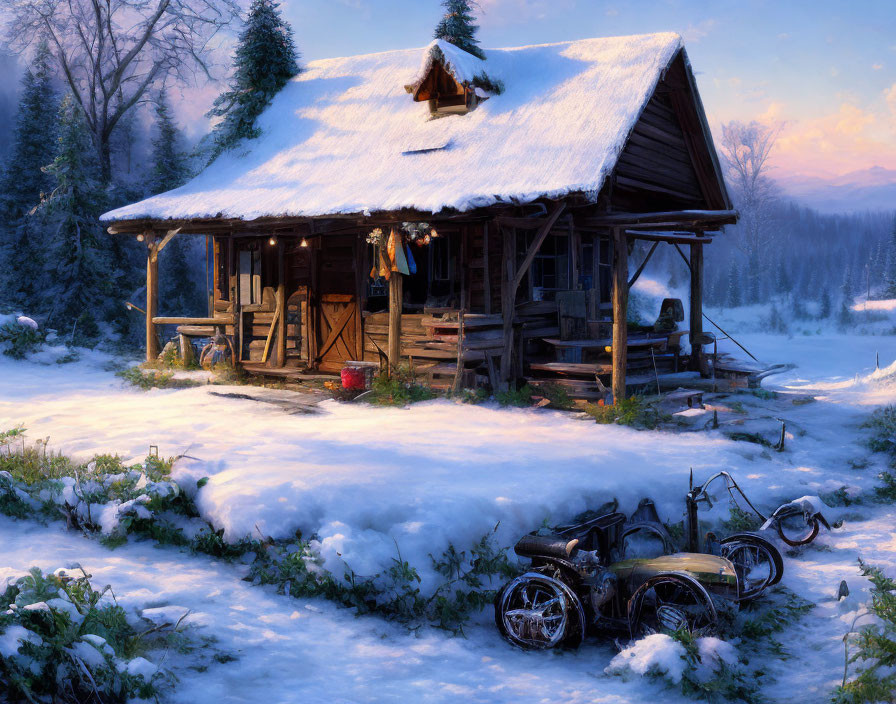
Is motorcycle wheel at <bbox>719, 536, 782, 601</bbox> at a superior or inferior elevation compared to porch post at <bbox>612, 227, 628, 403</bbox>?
inferior

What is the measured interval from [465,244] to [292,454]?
6979mm

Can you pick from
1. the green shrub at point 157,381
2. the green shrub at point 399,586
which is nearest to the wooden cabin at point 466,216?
the green shrub at point 157,381

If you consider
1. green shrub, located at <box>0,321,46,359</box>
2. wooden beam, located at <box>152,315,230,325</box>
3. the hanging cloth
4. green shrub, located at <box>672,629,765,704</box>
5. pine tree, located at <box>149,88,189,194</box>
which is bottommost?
green shrub, located at <box>672,629,765,704</box>

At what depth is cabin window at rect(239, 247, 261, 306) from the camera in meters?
17.2

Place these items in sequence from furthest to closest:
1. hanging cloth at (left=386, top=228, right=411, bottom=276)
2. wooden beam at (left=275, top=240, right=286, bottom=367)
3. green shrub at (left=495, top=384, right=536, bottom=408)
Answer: wooden beam at (left=275, top=240, right=286, bottom=367) < hanging cloth at (left=386, top=228, right=411, bottom=276) < green shrub at (left=495, top=384, right=536, bottom=408)

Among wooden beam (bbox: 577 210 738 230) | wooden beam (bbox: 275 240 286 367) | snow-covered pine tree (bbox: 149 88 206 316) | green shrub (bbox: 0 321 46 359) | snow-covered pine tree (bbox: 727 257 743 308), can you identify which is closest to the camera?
wooden beam (bbox: 577 210 738 230)

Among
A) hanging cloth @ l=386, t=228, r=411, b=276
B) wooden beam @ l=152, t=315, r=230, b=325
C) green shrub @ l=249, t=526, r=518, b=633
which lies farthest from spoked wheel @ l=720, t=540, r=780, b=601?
wooden beam @ l=152, t=315, r=230, b=325

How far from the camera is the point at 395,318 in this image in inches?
548

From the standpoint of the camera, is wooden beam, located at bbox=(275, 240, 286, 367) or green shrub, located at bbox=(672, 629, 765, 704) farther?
wooden beam, located at bbox=(275, 240, 286, 367)

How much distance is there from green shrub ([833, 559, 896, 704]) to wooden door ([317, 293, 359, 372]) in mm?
11957

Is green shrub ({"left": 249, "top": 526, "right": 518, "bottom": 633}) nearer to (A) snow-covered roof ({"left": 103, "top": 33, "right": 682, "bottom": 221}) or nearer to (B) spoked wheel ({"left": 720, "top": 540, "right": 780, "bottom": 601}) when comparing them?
(B) spoked wheel ({"left": 720, "top": 540, "right": 780, "bottom": 601})

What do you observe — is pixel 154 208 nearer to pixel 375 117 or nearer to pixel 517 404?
pixel 375 117

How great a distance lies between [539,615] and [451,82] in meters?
13.1

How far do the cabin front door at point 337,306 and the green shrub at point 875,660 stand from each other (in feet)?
38.9
